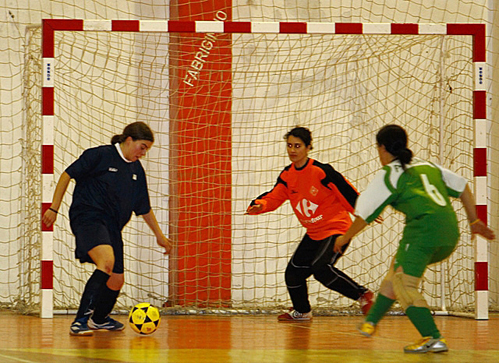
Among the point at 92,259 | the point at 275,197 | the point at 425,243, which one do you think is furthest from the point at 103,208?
the point at 425,243

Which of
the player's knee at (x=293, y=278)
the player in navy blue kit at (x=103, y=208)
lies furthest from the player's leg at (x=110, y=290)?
the player's knee at (x=293, y=278)

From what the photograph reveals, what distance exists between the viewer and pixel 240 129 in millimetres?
8203

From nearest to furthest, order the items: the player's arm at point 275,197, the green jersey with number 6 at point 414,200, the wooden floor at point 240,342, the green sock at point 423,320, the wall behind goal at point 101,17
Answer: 1. the wooden floor at point 240,342
2. the green sock at point 423,320
3. the green jersey with number 6 at point 414,200
4. the player's arm at point 275,197
5. the wall behind goal at point 101,17

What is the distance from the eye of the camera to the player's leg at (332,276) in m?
6.24

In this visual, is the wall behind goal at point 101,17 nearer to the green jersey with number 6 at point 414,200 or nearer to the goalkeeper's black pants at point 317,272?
the goalkeeper's black pants at point 317,272

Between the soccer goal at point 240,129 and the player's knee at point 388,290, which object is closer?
the player's knee at point 388,290

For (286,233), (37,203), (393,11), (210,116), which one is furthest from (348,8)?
(37,203)

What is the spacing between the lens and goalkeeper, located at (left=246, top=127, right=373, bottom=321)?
628 centimetres

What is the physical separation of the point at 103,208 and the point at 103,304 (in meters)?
0.76

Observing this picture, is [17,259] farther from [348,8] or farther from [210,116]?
[348,8]

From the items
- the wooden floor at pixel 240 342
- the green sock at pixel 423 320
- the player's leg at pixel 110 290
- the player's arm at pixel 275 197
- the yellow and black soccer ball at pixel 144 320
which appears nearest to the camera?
the wooden floor at pixel 240 342

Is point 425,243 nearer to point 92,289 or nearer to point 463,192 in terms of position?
point 463,192

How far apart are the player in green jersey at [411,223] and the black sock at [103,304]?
2001mm

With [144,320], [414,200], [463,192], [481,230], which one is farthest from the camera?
[144,320]
